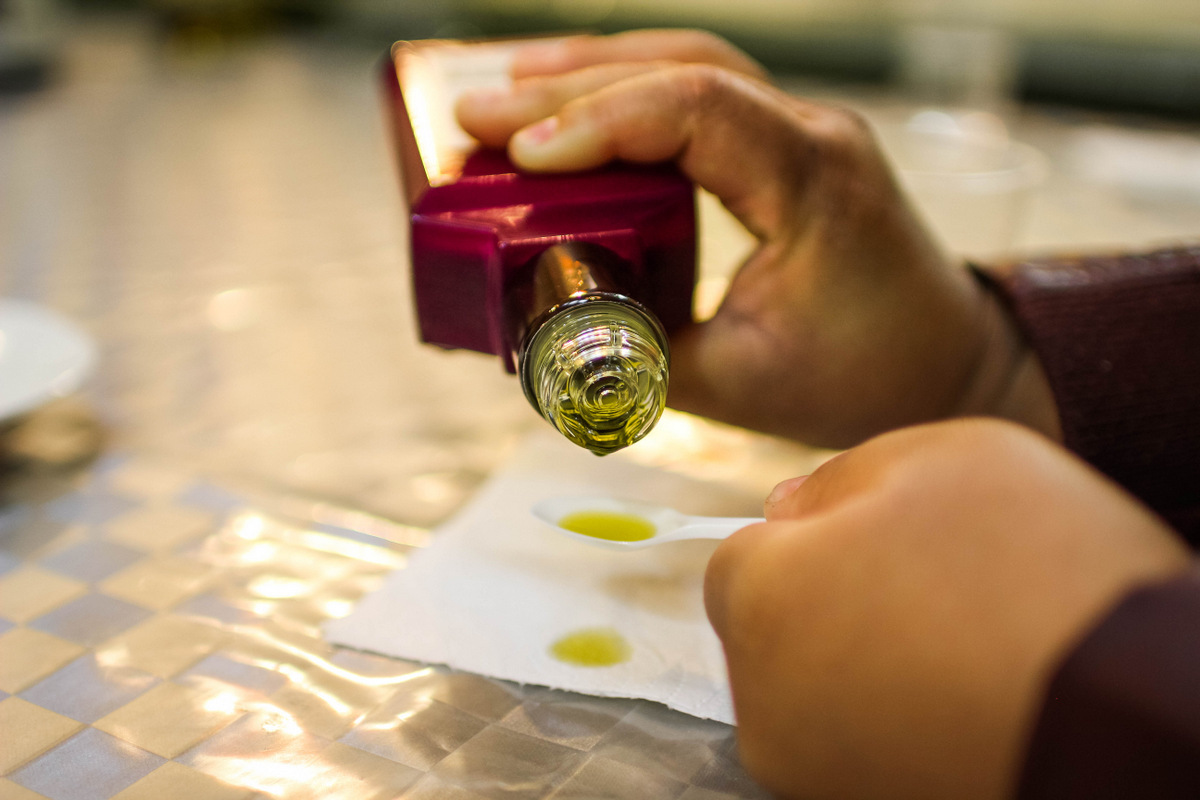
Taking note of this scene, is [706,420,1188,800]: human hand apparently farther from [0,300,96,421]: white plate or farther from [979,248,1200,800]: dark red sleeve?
[0,300,96,421]: white plate

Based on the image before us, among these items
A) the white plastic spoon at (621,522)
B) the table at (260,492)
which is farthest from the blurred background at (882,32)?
the white plastic spoon at (621,522)

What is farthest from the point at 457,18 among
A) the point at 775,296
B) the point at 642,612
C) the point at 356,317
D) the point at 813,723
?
the point at 813,723

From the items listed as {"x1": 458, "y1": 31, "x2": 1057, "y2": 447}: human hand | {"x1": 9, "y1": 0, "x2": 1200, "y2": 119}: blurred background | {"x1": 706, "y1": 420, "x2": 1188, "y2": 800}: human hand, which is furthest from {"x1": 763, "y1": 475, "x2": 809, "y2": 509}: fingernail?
{"x1": 9, "y1": 0, "x2": 1200, "y2": 119}: blurred background

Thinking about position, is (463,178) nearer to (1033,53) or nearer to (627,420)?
(627,420)

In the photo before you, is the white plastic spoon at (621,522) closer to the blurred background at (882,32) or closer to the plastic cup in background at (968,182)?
the plastic cup in background at (968,182)

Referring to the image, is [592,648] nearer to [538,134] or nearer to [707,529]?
[707,529]

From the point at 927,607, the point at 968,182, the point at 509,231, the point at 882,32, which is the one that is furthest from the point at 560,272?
the point at 882,32
